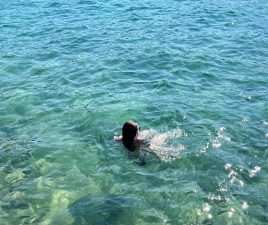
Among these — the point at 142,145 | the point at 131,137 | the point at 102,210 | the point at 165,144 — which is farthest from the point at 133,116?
the point at 102,210

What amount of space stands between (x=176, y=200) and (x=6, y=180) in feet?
14.3

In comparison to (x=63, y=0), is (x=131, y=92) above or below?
above

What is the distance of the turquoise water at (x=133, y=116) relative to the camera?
9.42 meters

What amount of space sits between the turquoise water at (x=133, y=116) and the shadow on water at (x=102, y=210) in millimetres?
24

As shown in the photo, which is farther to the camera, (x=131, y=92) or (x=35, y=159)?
(x=131, y=92)

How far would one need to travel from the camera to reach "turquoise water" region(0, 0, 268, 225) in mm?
9422

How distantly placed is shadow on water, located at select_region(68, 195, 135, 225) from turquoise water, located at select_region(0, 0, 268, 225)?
2 centimetres

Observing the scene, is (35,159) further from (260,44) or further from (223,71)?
(260,44)

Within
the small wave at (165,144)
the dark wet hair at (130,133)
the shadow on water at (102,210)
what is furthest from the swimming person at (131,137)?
the shadow on water at (102,210)

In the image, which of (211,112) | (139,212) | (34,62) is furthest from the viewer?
(34,62)

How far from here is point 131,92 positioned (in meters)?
14.5

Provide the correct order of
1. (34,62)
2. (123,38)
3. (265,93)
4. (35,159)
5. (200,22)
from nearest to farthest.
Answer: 1. (35,159)
2. (265,93)
3. (34,62)
4. (123,38)
5. (200,22)

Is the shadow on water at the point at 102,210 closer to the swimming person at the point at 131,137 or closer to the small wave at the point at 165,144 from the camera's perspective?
the swimming person at the point at 131,137

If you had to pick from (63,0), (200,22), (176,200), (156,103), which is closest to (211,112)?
(156,103)
